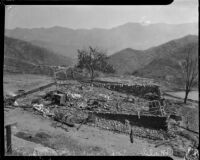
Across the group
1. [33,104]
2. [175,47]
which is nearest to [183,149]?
[33,104]

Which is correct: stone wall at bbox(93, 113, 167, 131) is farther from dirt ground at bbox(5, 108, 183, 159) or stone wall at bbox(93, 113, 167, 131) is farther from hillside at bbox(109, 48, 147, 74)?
hillside at bbox(109, 48, 147, 74)

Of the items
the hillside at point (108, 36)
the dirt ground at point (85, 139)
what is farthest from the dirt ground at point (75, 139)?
the hillside at point (108, 36)

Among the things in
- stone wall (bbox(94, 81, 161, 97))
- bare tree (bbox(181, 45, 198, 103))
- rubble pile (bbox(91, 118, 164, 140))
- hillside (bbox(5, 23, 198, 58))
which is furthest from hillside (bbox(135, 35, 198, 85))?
hillside (bbox(5, 23, 198, 58))

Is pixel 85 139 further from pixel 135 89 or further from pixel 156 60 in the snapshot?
pixel 156 60

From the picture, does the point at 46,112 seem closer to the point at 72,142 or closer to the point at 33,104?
the point at 33,104

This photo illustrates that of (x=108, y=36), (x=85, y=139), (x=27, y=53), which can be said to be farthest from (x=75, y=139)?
(x=108, y=36)
